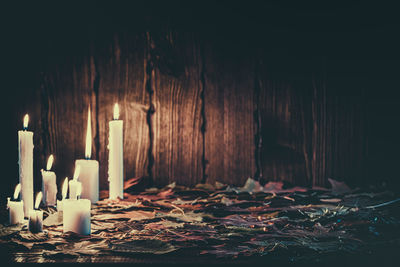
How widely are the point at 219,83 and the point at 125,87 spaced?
0.50 metres

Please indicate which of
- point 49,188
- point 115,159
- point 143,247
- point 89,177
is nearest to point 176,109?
point 115,159

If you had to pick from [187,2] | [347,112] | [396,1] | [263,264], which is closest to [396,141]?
[347,112]

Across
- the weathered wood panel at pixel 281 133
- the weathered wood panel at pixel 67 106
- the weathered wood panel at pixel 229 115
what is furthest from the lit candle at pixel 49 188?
the weathered wood panel at pixel 281 133

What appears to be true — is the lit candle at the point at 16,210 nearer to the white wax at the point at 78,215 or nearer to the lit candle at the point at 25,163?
the lit candle at the point at 25,163

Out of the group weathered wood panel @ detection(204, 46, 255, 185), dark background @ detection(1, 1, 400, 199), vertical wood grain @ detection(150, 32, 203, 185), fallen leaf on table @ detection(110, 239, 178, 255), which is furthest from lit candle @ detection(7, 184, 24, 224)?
weathered wood panel @ detection(204, 46, 255, 185)

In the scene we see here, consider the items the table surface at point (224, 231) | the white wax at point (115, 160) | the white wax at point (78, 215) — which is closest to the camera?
the table surface at point (224, 231)

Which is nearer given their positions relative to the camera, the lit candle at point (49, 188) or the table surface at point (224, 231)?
the table surface at point (224, 231)

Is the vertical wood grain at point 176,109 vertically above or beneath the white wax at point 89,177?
above

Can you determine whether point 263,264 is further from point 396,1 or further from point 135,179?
point 396,1

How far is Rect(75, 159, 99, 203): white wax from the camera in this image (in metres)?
2.20

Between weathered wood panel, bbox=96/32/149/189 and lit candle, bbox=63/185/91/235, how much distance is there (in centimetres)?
94

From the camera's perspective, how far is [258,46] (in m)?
2.63

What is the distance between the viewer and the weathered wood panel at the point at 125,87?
2.65 m

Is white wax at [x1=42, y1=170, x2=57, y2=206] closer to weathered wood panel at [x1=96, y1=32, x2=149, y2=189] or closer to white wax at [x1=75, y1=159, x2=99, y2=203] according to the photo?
white wax at [x1=75, y1=159, x2=99, y2=203]
